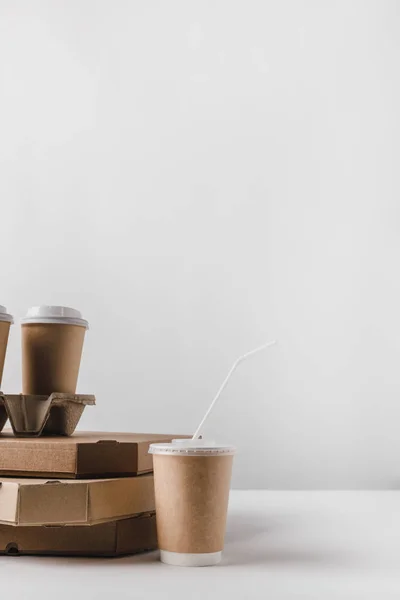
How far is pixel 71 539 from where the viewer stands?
83 cm

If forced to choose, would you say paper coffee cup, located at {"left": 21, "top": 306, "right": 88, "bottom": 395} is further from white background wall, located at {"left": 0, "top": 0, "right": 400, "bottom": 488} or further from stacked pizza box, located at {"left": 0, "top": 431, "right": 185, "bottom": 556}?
white background wall, located at {"left": 0, "top": 0, "right": 400, "bottom": 488}

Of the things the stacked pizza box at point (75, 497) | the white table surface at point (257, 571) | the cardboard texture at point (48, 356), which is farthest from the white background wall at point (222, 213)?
the stacked pizza box at point (75, 497)

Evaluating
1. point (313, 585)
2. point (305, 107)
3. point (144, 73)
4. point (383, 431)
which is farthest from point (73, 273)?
point (313, 585)

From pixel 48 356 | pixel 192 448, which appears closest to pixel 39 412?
pixel 48 356

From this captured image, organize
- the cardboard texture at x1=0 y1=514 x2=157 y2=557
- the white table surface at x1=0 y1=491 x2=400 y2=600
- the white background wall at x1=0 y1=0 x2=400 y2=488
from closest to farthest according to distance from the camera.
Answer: the white table surface at x1=0 y1=491 x2=400 y2=600
the cardboard texture at x1=0 y1=514 x2=157 y2=557
the white background wall at x1=0 y1=0 x2=400 y2=488

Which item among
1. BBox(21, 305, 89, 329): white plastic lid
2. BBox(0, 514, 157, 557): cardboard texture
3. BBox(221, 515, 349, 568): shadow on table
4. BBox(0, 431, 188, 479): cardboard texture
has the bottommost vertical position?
BBox(221, 515, 349, 568): shadow on table

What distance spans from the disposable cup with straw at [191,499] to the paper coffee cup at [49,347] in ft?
0.83

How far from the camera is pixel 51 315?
1007 mm

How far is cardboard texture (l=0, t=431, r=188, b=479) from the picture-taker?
84 cm

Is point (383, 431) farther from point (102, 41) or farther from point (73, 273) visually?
point (102, 41)

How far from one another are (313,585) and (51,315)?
0.49 meters

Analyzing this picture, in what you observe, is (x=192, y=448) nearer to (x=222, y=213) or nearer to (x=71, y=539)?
(x=71, y=539)

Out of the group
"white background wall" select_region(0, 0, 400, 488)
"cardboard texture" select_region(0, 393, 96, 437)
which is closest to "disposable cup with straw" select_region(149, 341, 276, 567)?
"cardboard texture" select_region(0, 393, 96, 437)

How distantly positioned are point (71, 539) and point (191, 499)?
16cm
